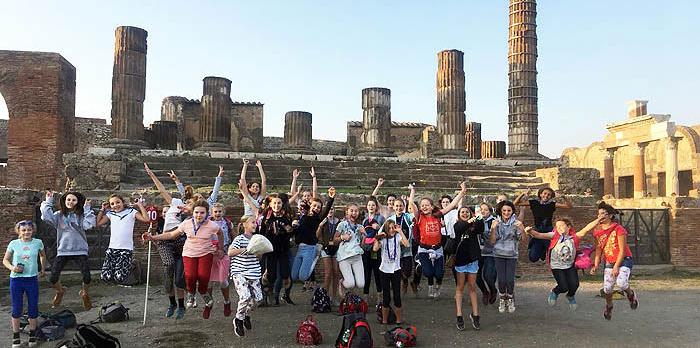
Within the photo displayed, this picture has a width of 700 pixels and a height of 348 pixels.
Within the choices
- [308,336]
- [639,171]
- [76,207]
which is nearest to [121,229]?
[76,207]

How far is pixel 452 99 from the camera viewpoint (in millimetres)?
19516

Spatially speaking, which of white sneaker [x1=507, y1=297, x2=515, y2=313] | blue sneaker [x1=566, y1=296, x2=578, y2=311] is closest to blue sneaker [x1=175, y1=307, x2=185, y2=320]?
white sneaker [x1=507, y1=297, x2=515, y2=313]

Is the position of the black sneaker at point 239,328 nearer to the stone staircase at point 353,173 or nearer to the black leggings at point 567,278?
the black leggings at point 567,278

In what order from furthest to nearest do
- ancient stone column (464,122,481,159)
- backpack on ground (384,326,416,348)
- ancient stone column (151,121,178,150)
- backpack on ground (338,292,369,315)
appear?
ancient stone column (464,122,481,159)
ancient stone column (151,121,178,150)
backpack on ground (338,292,369,315)
backpack on ground (384,326,416,348)

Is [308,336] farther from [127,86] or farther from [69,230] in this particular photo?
[127,86]

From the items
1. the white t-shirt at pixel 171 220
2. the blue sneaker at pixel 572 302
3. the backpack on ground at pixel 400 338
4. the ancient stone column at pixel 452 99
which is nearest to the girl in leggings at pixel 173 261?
the white t-shirt at pixel 171 220

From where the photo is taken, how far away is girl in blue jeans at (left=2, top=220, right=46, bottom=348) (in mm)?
5523

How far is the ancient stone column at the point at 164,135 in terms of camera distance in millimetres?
20500

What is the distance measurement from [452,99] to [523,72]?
3486 millimetres

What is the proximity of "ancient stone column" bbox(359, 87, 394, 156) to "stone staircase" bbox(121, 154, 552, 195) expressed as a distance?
1385 mm

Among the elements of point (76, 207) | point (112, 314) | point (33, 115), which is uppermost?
point (33, 115)

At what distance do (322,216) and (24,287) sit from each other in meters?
3.66

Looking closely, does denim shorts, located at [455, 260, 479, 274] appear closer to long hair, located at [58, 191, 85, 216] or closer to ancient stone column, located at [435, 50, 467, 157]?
long hair, located at [58, 191, 85, 216]

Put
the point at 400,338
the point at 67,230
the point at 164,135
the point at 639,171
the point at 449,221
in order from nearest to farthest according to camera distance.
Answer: the point at 400,338
the point at 67,230
the point at 449,221
the point at 164,135
the point at 639,171
